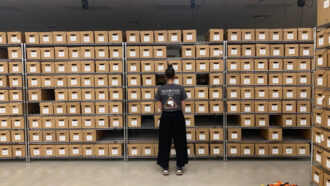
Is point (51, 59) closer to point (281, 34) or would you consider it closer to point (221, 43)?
point (221, 43)

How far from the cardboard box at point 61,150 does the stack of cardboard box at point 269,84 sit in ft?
10.4

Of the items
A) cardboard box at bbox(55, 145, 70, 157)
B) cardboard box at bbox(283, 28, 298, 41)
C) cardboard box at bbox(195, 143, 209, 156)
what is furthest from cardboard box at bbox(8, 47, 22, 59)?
cardboard box at bbox(283, 28, 298, 41)

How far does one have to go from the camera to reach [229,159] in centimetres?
433

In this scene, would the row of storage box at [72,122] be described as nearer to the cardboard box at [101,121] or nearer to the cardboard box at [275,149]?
the cardboard box at [101,121]

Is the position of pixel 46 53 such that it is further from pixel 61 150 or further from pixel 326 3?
pixel 326 3

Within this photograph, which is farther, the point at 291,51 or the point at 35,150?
the point at 35,150

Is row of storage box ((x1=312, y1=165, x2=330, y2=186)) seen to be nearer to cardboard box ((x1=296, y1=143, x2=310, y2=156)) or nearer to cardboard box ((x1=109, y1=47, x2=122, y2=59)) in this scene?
cardboard box ((x1=296, y1=143, x2=310, y2=156))

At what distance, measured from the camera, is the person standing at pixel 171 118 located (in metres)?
3.39

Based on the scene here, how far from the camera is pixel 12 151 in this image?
4.29m

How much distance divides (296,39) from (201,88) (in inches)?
80.7

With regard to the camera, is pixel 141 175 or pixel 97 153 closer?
pixel 141 175

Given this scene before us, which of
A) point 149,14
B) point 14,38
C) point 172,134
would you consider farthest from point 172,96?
point 149,14

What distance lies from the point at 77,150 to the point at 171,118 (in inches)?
84.3

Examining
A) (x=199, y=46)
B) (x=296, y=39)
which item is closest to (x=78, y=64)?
(x=199, y=46)
